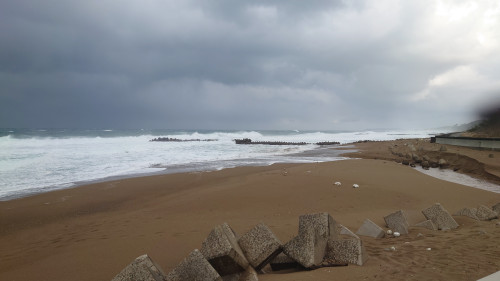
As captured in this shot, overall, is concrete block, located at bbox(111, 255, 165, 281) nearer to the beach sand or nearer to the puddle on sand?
the beach sand

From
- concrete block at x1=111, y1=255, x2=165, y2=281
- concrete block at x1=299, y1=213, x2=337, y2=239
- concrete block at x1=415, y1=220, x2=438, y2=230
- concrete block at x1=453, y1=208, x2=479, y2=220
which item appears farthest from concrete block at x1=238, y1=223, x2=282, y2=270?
concrete block at x1=453, y1=208, x2=479, y2=220

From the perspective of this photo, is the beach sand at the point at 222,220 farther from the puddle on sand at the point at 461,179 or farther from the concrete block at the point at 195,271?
the puddle on sand at the point at 461,179

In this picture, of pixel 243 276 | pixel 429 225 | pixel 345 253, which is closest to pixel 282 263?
pixel 243 276

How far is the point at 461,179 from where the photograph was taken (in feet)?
40.8

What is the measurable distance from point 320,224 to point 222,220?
127 inches

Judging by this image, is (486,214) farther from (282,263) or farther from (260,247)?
(260,247)

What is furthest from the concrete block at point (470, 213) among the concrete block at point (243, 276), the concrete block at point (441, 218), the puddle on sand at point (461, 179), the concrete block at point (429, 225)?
the concrete block at point (243, 276)

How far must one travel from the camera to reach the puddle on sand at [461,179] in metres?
10.9

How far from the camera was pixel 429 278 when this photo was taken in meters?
3.27

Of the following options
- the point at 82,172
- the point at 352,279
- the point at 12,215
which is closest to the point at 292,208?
the point at 352,279

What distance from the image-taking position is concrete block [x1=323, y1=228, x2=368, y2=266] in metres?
3.93

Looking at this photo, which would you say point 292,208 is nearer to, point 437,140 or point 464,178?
point 464,178

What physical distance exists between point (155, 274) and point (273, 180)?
26.0 ft

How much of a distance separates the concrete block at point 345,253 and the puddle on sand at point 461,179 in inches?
365
